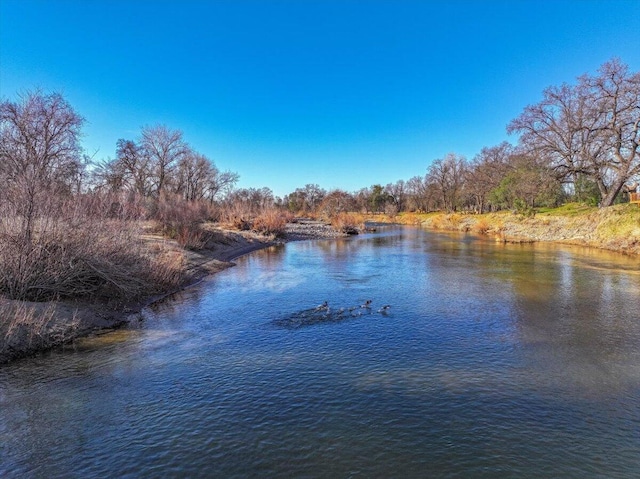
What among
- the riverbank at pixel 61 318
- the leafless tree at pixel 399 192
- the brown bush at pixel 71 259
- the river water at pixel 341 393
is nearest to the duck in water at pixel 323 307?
the river water at pixel 341 393

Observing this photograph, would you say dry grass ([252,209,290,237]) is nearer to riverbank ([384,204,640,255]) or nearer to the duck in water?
riverbank ([384,204,640,255])

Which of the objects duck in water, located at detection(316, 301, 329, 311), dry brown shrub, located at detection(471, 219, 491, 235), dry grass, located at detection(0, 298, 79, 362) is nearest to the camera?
dry grass, located at detection(0, 298, 79, 362)

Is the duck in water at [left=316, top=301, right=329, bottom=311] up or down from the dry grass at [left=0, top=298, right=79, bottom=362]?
down

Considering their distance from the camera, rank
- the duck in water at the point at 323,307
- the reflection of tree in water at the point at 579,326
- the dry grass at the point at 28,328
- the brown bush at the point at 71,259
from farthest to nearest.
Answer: the duck in water at the point at 323,307, the brown bush at the point at 71,259, the dry grass at the point at 28,328, the reflection of tree in water at the point at 579,326

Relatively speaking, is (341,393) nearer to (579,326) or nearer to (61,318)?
(579,326)

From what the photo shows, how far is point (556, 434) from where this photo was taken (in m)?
5.44

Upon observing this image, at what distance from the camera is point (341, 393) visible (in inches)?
263

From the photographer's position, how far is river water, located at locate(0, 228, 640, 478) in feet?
16.2

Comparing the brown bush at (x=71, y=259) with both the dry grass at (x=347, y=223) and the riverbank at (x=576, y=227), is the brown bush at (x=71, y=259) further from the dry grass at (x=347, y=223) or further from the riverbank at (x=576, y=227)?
the dry grass at (x=347, y=223)

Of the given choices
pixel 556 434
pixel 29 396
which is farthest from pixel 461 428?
pixel 29 396

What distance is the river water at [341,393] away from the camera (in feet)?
16.2

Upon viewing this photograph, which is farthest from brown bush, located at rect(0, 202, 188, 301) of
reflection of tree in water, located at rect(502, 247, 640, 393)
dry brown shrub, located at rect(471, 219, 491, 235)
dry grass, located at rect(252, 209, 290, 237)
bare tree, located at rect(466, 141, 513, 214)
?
bare tree, located at rect(466, 141, 513, 214)

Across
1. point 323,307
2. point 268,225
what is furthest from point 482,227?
point 323,307

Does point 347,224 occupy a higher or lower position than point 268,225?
lower
